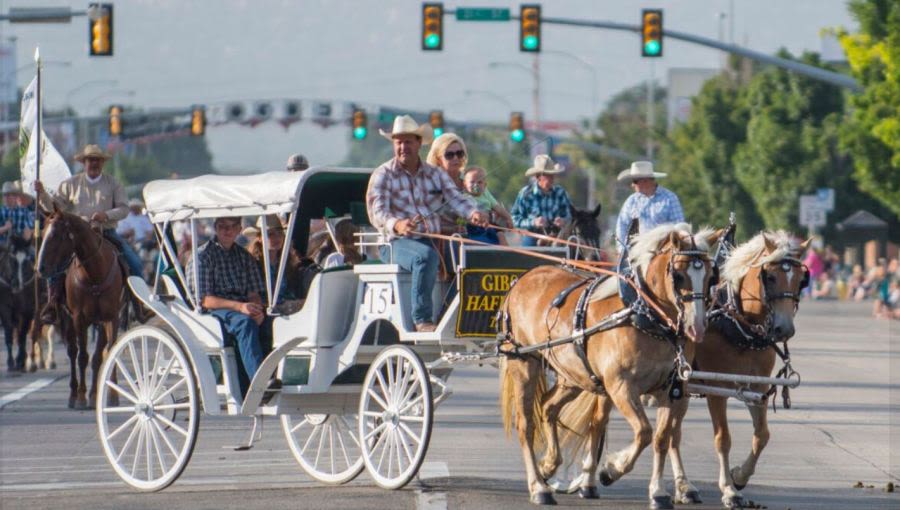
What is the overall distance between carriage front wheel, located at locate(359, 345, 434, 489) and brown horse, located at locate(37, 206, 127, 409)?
7157 mm

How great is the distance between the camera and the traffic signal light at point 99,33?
32375mm

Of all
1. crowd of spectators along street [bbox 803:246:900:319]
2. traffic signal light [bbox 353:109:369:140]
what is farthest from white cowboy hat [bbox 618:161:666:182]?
traffic signal light [bbox 353:109:369:140]

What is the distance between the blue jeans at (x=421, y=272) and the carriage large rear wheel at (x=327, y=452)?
1.10 metres

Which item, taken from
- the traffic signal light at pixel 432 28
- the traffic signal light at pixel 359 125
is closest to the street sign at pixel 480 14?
the traffic signal light at pixel 432 28

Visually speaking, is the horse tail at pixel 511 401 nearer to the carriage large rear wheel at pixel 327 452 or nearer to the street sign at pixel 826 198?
the carriage large rear wheel at pixel 327 452

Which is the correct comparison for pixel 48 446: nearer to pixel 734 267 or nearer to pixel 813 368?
pixel 734 267

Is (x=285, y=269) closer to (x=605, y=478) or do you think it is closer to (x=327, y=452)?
(x=327, y=452)

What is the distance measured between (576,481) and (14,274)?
14.2m

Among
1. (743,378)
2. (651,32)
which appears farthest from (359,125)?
(743,378)

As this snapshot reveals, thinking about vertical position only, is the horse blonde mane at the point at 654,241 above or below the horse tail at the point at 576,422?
above

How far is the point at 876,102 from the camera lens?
38.6 m

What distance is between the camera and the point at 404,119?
12.0m

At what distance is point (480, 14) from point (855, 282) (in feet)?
81.1

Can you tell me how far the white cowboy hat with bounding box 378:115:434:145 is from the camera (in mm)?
11875
